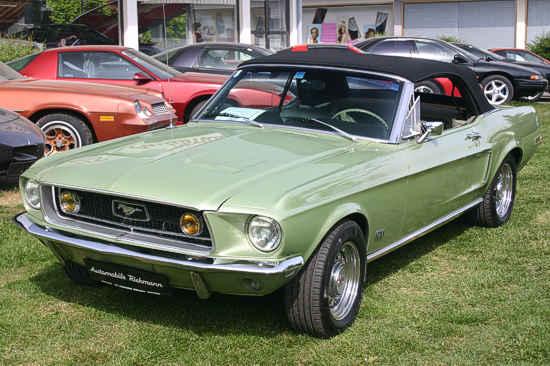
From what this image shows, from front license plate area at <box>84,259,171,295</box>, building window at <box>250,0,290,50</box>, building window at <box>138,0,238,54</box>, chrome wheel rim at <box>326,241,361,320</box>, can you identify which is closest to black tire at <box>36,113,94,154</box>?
front license plate area at <box>84,259,171,295</box>

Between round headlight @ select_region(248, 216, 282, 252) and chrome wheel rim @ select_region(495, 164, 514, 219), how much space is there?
3.41 metres

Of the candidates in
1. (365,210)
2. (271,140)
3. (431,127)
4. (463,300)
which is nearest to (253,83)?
(271,140)

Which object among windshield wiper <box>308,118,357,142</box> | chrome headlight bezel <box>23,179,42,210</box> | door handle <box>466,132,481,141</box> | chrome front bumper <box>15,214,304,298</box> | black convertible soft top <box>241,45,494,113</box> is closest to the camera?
chrome front bumper <box>15,214,304,298</box>

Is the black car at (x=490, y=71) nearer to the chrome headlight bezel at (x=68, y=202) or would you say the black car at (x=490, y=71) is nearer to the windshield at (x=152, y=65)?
the windshield at (x=152, y=65)

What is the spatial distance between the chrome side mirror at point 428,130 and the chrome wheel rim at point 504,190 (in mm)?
1563

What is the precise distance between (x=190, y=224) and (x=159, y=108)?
589 cm

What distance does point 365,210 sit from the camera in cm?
486

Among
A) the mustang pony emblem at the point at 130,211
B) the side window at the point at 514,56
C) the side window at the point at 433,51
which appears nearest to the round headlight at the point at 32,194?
the mustang pony emblem at the point at 130,211

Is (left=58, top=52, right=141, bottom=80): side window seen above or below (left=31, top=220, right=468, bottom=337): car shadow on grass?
above

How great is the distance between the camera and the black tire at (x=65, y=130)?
9.29 m

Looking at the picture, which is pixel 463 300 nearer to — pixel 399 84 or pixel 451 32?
pixel 399 84

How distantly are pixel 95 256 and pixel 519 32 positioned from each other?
31530mm

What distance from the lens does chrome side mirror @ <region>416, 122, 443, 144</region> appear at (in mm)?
5613

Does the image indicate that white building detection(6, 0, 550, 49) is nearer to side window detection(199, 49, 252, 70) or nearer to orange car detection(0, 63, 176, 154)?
side window detection(199, 49, 252, 70)
